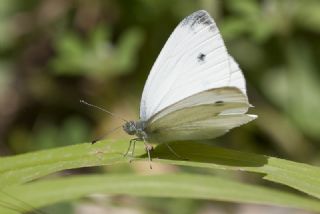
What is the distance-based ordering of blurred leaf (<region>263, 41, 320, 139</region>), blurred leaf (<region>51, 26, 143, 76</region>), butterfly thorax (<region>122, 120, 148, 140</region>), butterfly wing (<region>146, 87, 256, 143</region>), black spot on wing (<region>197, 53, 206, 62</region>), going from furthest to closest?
blurred leaf (<region>263, 41, 320, 139</region>) < blurred leaf (<region>51, 26, 143, 76</region>) < butterfly thorax (<region>122, 120, 148, 140</region>) < black spot on wing (<region>197, 53, 206, 62</region>) < butterfly wing (<region>146, 87, 256, 143</region>)

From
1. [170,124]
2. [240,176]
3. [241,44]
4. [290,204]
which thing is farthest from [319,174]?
[241,44]

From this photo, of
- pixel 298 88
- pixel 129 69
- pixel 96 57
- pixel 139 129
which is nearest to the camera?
pixel 139 129

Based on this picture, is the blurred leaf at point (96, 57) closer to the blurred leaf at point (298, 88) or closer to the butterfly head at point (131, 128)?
the blurred leaf at point (298, 88)

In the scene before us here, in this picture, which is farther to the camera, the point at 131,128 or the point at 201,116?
the point at 131,128

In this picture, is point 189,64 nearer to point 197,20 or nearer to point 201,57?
point 201,57

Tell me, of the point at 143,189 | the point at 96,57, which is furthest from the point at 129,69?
the point at 143,189

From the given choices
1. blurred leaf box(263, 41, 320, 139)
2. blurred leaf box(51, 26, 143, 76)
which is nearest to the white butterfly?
blurred leaf box(51, 26, 143, 76)

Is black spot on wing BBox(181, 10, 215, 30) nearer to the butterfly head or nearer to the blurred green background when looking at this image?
the butterfly head
